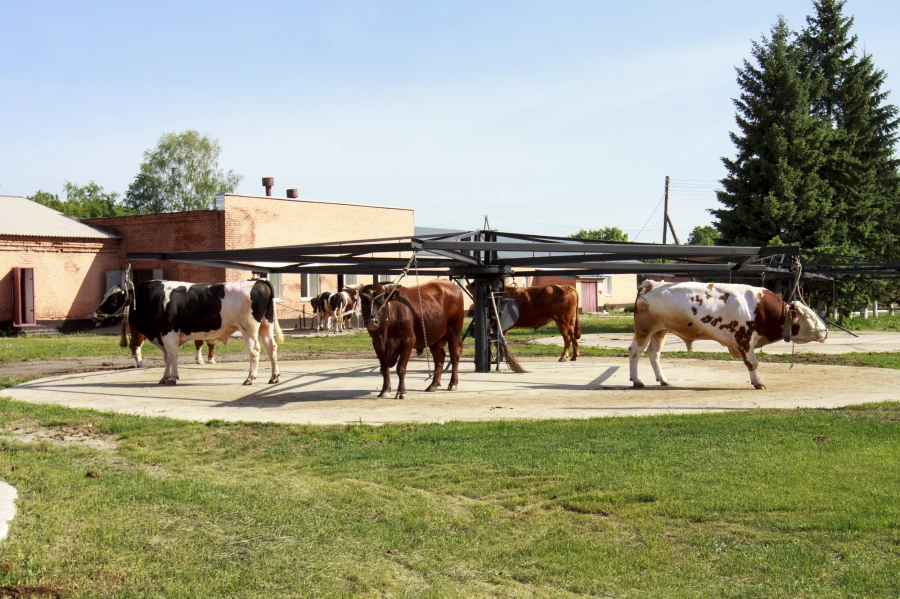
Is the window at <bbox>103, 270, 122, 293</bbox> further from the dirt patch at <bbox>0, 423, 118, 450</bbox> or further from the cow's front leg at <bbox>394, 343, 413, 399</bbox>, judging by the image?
the dirt patch at <bbox>0, 423, 118, 450</bbox>

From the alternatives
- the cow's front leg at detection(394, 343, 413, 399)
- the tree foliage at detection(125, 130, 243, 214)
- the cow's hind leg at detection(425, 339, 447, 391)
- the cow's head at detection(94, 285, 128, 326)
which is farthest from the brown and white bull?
the tree foliage at detection(125, 130, 243, 214)

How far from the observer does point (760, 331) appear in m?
16.1

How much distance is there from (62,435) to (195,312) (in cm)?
591

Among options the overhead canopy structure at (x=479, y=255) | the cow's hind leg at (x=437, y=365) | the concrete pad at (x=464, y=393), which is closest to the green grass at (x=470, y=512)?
the concrete pad at (x=464, y=393)

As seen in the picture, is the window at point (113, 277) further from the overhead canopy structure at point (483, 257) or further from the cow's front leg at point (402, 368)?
the cow's front leg at point (402, 368)

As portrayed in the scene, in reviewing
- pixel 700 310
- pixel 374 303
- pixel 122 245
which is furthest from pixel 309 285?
pixel 700 310

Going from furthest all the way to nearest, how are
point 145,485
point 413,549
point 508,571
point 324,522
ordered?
point 145,485, point 324,522, point 413,549, point 508,571

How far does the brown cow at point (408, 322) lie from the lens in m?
14.4

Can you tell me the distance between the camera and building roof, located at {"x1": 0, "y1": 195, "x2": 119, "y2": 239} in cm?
3600

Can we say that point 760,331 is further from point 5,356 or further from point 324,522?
point 5,356

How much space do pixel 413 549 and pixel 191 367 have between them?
15.2m

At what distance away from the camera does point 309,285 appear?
131ft

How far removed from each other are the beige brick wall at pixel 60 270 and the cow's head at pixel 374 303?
84.2 ft

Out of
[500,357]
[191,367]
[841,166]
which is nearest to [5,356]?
[191,367]
